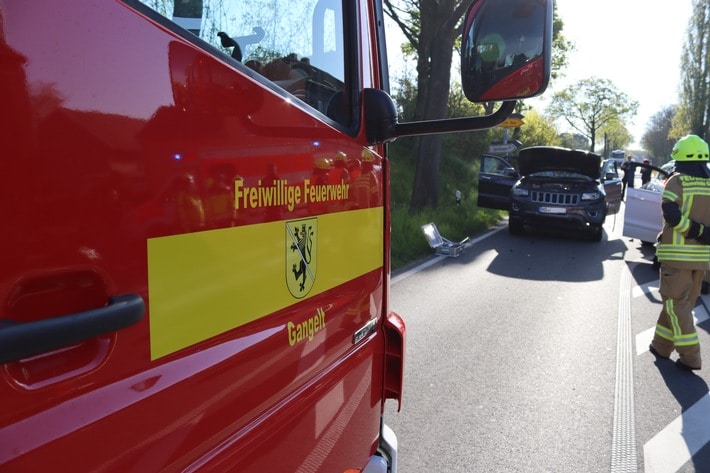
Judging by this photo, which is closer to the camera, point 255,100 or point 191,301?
point 191,301

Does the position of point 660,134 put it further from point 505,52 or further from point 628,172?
point 505,52

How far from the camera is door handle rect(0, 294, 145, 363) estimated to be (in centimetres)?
82

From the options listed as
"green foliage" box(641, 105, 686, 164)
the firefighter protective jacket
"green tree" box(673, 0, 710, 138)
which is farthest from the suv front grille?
"green foliage" box(641, 105, 686, 164)

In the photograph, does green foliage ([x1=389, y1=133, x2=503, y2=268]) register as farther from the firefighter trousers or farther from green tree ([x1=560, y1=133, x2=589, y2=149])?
green tree ([x1=560, y1=133, x2=589, y2=149])

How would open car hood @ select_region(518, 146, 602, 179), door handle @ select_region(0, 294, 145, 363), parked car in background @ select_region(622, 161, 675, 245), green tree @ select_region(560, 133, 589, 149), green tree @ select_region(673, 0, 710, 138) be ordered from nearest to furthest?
door handle @ select_region(0, 294, 145, 363) → parked car in background @ select_region(622, 161, 675, 245) → open car hood @ select_region(518, 146, 602, 179) → green tree @ select_region(673, 0, 710, 138) → green tree @ select_region(560, 133, 589, 149)

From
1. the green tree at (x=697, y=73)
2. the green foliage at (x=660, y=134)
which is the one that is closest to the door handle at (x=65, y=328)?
the green tree at (x=697, y=73)

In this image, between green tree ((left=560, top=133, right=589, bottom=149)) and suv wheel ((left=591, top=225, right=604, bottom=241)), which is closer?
suv wheel ((left=591, top=225, right=604, bottom=241))

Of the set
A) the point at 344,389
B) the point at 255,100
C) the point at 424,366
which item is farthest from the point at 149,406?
the point at 424,366

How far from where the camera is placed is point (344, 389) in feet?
6.12

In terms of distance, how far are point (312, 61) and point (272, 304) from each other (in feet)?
2.82

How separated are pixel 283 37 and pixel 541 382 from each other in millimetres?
3624

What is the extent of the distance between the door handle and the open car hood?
38.7 ft

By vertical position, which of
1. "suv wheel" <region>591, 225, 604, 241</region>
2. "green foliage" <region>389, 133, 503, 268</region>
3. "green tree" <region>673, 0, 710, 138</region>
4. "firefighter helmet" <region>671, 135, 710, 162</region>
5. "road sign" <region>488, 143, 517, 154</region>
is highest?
"green tree" <region>673, 0, 710, 138</region>

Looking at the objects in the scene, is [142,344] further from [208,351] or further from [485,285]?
[485,285]
